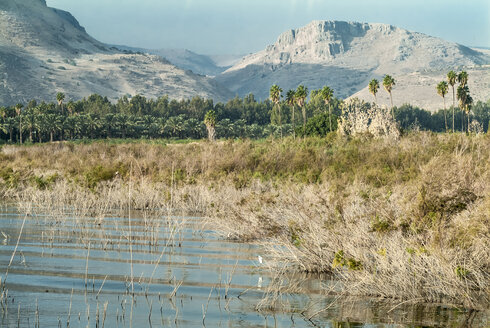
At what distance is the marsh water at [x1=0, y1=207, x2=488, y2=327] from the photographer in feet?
31.7

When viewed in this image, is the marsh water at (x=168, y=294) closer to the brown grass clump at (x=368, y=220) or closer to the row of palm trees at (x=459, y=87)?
the brown grass clump at (x=368, y=220)

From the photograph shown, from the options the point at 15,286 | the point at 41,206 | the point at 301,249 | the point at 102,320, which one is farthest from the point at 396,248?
the point at 41,206

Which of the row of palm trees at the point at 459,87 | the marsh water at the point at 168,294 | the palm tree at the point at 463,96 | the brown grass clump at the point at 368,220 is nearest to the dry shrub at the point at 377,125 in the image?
the brown grass clump at the point at 368,220

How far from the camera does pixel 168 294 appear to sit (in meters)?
11.1

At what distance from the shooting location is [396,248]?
11289 millimetres

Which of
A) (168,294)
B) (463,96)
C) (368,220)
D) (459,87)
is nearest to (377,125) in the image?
(368,220)

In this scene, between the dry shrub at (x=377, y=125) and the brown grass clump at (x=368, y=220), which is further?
the dry shrub at (x=377, y=125)

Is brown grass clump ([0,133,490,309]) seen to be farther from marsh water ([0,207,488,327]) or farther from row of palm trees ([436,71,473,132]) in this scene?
row of palm trees ([436,71,473,132])

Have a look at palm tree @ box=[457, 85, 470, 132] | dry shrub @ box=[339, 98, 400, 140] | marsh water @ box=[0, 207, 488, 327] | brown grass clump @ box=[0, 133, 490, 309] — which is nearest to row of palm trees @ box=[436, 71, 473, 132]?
palm tree @ box=[457, 85, 470, 132]

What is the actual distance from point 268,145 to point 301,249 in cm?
2730

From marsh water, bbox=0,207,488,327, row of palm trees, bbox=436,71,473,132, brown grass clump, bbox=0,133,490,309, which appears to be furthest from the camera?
row of palm trees, bbox=436,71,473,132

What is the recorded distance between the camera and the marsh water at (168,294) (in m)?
9.65

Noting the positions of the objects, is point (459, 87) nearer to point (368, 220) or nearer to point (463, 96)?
point (463, 96)

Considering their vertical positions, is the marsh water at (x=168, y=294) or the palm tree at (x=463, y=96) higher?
the palm tree at (x=463, y=96)
